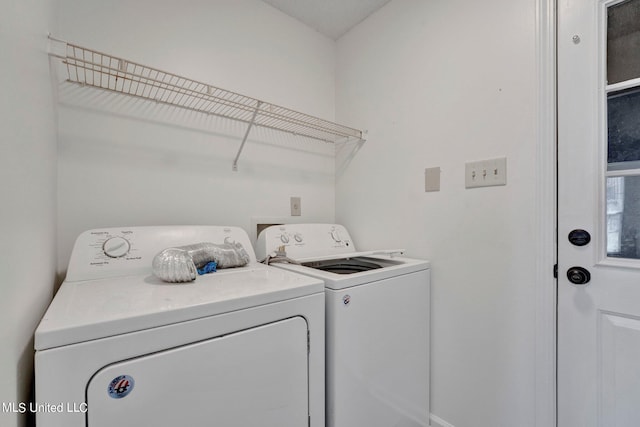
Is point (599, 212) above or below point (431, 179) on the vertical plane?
below

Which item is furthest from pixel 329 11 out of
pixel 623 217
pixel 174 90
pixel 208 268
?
pixel 623 217

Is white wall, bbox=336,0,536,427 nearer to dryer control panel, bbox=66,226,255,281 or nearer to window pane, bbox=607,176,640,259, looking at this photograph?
window pane, bbox=607,176,640,259

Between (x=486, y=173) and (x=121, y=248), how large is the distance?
5.42 ft

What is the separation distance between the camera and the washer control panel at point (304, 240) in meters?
1.61

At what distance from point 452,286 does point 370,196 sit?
0.73m

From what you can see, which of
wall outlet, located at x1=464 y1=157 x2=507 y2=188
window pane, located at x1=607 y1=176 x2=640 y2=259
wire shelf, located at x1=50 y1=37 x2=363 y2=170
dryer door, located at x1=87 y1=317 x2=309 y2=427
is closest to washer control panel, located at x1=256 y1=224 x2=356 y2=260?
wire shelf, located at x1=50 y1=37 x2=363 y2=170

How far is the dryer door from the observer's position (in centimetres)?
65

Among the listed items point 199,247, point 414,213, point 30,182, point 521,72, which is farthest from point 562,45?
point 30,182

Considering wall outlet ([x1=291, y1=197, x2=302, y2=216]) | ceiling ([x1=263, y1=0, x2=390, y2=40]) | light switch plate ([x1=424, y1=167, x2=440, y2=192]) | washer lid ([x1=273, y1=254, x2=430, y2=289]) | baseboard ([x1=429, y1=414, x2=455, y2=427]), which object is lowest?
baseboard ([x1=429, y1=414, x2=455, y2=427])

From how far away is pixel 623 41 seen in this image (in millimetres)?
1038

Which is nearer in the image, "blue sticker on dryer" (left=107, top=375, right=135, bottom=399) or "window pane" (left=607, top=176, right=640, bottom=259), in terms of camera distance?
"blue sticker on dryer" (left=107, top=375, right=135, bottom=399)

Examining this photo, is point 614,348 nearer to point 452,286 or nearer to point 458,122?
point 452,286

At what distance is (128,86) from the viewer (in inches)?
53.0

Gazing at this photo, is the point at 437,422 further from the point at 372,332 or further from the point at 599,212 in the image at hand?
the point at 599,212
